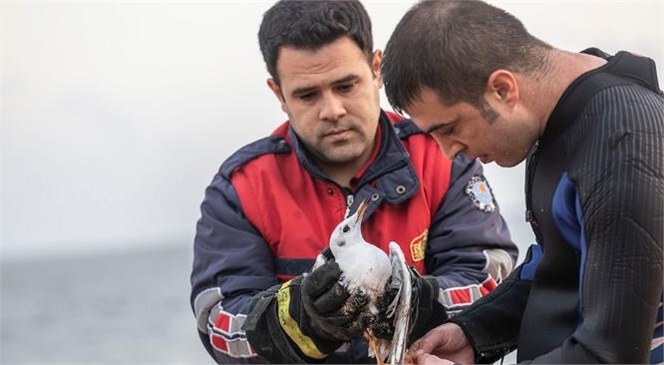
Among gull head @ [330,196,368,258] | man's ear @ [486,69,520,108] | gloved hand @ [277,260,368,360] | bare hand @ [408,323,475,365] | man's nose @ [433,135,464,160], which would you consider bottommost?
bare hand @ [408,323,475,365]

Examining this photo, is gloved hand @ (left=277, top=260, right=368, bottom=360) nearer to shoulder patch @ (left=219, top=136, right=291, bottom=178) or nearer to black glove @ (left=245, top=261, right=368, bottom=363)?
black glove @ (left=245, top=261, right=368, bottom=363)

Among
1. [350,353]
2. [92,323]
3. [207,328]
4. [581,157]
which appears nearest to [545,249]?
[581,157]

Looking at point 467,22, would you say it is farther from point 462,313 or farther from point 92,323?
point 92,323

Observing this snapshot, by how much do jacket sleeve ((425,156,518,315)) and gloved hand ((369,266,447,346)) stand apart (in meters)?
0.29

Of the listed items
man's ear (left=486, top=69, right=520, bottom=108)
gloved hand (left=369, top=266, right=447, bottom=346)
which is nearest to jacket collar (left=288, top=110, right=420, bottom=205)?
gloved hand (left=369, top=266, right=447, bottom=346)

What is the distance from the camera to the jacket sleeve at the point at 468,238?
3.68 meters

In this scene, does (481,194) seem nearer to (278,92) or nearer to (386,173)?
(386,173)

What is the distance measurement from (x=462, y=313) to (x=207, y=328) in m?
1.03

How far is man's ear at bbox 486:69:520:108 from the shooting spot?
252cm

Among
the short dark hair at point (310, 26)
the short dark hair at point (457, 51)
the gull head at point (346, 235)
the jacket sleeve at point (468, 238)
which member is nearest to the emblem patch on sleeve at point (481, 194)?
the jacket sleeve at point (468, 238)

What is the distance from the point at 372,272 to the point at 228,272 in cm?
82

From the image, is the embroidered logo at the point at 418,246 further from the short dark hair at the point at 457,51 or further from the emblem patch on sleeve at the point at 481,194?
the short dark hair at the point at 457,51

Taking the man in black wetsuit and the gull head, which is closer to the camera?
the man in black wetsuit

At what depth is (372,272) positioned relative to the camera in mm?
3031
